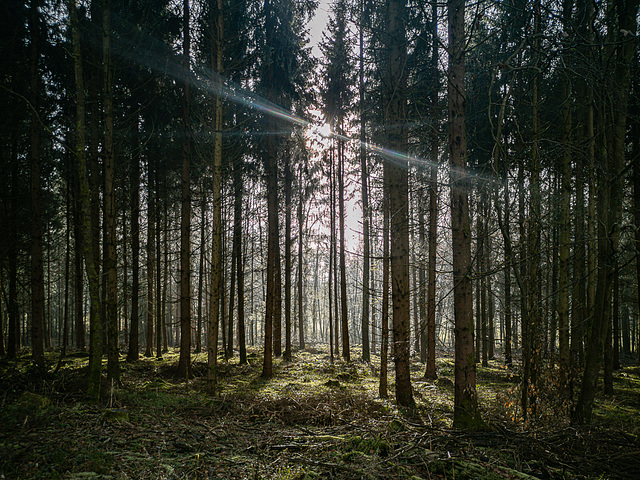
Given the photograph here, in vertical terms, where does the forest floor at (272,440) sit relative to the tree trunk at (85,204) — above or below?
below

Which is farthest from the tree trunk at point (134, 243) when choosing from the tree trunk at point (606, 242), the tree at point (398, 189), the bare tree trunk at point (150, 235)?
the tree trunk at point (606, 242)

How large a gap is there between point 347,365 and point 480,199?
367 inches

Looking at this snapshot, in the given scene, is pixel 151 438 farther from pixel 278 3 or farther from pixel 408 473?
pixel 278 3

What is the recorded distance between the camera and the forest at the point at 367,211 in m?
4.01

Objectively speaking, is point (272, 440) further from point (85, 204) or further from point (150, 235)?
point (150, 235)

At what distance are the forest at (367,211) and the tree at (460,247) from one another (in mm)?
35

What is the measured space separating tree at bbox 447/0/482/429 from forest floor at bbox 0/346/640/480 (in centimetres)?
52

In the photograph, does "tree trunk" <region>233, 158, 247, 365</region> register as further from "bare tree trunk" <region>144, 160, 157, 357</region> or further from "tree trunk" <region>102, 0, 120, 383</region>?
"tree trunk" <region>102, 0, 120, 383</region>

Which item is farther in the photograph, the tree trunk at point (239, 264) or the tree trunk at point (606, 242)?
the tree trunk at point (239, 264)

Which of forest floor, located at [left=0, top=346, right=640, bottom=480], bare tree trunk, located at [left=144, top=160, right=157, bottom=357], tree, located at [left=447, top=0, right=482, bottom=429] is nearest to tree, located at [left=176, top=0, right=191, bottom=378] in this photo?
bare tree trunk, located at [left=144, top=160, right=157, bottom=357]

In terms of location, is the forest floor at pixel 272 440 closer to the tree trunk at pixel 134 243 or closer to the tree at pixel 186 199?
the tree at pixel 186 199

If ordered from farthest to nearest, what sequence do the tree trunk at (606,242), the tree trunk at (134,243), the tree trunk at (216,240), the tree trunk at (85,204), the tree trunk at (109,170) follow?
the tree trunk at (134,243), the tree trunk at (216,240), the tree trunk at (109,170), the tree trunk at (85,204), the tree trunk at (606,242)

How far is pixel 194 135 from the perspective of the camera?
11.1 meters

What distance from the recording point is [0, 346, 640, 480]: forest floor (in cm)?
372
